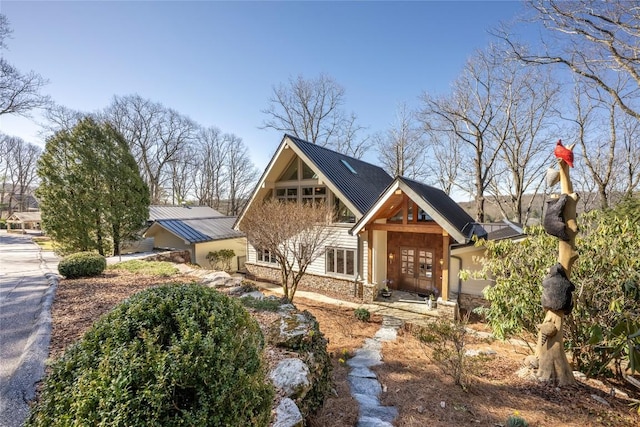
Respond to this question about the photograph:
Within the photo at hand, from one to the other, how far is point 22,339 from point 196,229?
521 inches

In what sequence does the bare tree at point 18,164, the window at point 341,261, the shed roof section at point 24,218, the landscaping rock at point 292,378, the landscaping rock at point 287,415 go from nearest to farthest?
the landscaping rock at point 287,415, the landscaping rock at point 292,378, the window at point 341,261, the shed roof section at point 24,218, the bare tree at point 18,164

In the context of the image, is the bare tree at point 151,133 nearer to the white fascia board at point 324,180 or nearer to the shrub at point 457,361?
the white fascia board at point 324,180

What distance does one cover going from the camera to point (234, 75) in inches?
497

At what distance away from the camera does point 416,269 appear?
12.4m

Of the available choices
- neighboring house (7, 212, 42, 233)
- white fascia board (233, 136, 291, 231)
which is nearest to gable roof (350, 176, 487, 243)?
white fascia board (233, 136, 291, 231)

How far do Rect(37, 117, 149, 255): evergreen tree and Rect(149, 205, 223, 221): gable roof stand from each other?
11.0 feet

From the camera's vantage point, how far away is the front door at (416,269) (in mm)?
12070

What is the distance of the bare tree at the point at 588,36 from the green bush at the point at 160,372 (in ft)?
41.0

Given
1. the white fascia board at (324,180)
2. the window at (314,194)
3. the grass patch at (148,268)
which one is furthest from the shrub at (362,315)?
the grass patch at (148,268)

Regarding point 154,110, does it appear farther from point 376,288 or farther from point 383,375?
point 383,375

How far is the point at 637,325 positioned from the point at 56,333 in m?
10.1

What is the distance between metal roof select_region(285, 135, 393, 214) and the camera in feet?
41.6

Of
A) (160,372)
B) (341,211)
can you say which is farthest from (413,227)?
(160,372)

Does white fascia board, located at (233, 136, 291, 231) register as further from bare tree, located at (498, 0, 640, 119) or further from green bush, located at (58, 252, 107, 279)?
bare tree, located at (498, 0, 640, 119)
